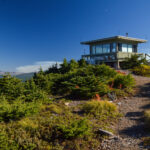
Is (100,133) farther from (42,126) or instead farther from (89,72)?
(89,72)

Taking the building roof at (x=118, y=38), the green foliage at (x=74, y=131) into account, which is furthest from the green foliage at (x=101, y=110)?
the building roof at (x=118, y=38)

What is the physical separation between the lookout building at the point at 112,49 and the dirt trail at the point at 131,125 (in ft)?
44.5

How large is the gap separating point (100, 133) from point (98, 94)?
13.4 ft

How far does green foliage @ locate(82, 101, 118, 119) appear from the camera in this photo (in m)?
7.00

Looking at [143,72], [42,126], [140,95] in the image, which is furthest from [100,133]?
[143,72]

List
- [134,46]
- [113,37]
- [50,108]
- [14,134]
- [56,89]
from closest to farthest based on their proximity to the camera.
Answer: [14,134], [50,108], [56,89], [113,37], [134,46]

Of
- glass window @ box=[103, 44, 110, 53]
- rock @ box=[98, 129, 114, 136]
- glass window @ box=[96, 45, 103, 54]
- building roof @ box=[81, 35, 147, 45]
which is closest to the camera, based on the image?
rock @ box=[98, 129, 114, 136]

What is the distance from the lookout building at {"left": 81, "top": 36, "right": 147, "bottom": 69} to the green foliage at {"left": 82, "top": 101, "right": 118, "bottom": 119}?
1573cm

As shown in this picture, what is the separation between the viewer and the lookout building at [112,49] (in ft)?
75.1

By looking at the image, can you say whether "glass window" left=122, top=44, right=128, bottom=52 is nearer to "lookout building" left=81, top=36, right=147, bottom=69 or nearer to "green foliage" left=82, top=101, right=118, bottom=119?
"lookout building" left=81, top=36, right=147, bottom=69

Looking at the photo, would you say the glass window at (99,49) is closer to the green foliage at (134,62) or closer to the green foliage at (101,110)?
the green foliage at (134,62)

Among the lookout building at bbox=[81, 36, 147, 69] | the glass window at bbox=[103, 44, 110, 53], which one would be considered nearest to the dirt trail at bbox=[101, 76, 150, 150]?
the lookout building at bbox=[81, 36, 147, 69]

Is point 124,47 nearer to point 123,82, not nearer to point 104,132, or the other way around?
point 123,82

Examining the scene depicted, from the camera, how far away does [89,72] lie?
12.1 meters
